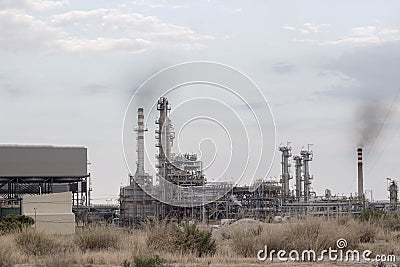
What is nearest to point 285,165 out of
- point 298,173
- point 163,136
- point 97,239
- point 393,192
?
point 298,173

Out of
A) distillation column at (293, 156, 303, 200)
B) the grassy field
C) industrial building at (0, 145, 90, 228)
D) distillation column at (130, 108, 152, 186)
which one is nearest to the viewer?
the grassy field

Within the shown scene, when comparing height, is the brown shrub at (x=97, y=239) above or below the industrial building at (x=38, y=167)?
below

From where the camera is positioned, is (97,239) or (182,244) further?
(97,239)

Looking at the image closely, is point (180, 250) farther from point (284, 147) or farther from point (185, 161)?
point (284, 147)

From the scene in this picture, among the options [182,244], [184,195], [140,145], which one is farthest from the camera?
[140,145]

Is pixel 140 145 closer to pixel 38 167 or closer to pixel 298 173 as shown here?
pixel 38 167

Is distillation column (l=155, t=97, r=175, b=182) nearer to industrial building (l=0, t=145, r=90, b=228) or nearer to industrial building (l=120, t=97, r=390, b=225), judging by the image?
industrial building (l=120, t=97, r=390, b=225)

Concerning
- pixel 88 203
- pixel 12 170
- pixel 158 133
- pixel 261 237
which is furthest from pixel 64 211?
pixel 261 237

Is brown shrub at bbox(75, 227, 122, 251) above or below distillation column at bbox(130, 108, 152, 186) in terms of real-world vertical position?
below

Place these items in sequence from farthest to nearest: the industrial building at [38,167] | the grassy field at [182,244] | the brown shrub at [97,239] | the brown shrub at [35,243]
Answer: the industrial building at [38,167] < the brown shrub at [97,239] < the brown shrub at [35,243] < the grassy field at [182,244]

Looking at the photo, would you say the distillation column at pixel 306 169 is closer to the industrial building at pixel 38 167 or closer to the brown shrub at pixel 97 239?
the industrial building at pixel 38 167

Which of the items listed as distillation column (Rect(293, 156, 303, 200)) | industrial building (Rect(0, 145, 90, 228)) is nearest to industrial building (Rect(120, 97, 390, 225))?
industrial building (Rect(0, 145, 90, 228))

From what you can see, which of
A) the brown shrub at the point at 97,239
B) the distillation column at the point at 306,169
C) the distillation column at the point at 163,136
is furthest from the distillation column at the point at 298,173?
the brown shrub at the point at 97,239

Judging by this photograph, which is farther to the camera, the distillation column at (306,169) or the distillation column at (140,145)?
the distillation column at (306,169)
